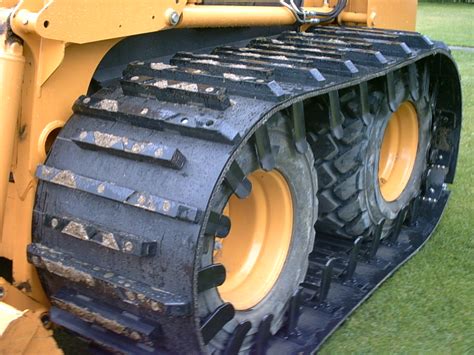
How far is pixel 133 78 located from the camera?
2.38 metres

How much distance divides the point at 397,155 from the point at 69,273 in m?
2.40

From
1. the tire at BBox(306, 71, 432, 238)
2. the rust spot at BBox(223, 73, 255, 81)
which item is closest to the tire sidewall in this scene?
the tire at BBox(306, 71, 432, 238)

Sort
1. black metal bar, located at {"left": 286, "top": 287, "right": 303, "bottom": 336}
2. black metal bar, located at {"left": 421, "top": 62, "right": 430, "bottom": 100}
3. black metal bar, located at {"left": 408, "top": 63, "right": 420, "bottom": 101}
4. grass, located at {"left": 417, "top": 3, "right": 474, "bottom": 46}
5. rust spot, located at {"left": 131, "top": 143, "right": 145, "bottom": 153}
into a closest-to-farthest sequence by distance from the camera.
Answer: rust spot, located at {"left": 131, "top": 143, "right": 145, "bottom": 153}, black metal bar, located at {"left": 286, "top": 287, "right": 303, "bottom": 336}, black metal bar, located at {"left": 408, "top": 63, "right": 420, "bottom": 101}, black metal bar, located at {"left": 421, "top": 62, "right": 430, "bottom": 100}, grass, located at {"left": 417, "top": 3, "right": 474, "bottom": 46}

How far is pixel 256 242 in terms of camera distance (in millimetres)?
2732

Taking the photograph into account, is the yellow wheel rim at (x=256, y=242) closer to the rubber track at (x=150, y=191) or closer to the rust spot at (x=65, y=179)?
the rubber track at (x=150, y=191)

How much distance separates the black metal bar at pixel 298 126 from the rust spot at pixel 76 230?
834 millimetres

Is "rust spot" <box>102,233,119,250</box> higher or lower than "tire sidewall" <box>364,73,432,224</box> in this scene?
higher

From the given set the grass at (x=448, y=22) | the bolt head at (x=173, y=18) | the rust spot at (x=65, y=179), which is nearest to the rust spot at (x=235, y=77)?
the bolt head at (x=173, y=18)

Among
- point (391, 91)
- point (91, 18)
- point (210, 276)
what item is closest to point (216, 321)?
point (210, 276)

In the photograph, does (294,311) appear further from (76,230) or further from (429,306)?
(76,230)

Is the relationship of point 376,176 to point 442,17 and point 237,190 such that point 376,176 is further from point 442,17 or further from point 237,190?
point 442,17

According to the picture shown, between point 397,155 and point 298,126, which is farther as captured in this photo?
point 397,155

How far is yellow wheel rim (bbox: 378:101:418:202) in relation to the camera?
3967 millimetres

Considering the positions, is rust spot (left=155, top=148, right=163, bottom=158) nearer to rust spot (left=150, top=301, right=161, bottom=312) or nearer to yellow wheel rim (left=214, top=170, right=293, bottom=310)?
rust spot (left=150, top=301, right=161, bottom=312)
